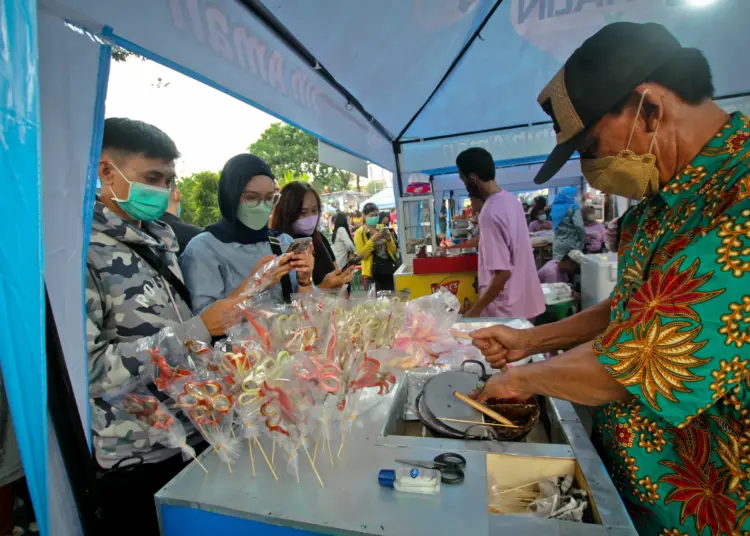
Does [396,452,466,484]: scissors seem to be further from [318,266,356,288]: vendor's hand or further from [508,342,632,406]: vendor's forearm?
[318,266,356,288]: vendor's hand

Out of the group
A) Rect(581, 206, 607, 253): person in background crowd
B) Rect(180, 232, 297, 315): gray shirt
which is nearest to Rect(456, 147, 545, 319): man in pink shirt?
Rect(180, 232, 297, 315): gray shirt

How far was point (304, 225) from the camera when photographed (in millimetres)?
3156

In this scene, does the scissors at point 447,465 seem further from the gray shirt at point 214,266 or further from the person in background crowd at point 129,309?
the gray shirt at point 214,266

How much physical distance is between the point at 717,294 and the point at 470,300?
3.83m

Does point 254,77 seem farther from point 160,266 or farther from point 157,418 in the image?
point 157,418

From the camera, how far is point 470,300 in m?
4.63

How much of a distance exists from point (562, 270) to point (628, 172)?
15.5 ft

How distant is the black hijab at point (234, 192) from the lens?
86.4 inches

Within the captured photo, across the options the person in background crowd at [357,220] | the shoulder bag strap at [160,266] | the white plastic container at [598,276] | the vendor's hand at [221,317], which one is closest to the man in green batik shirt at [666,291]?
the vendor's hand at [221,317]

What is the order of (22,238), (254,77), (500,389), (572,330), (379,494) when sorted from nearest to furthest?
(22,238)
(379,494)
(500,389)
(572,330)
(254,77)

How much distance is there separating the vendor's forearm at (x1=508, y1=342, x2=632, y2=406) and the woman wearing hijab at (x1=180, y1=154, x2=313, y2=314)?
1268 mm

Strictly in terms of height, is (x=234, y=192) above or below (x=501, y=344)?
above

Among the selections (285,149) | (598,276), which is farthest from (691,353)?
(285,149)

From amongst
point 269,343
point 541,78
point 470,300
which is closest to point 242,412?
point 269,343
